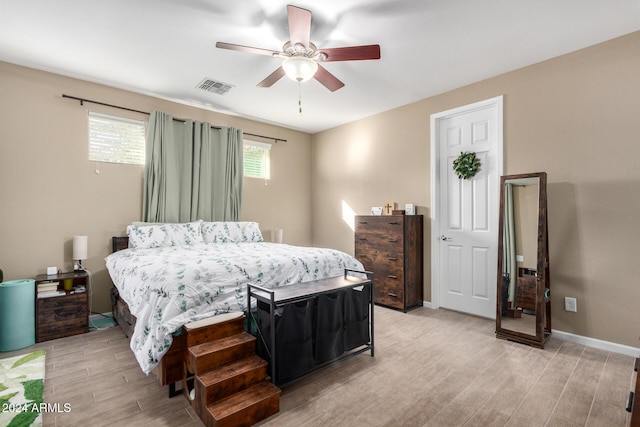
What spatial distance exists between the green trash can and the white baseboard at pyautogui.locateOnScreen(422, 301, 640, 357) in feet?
16.3

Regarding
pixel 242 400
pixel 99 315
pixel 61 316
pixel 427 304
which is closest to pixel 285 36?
pixel 242 400

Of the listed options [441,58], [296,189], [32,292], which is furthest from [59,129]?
[441,58]

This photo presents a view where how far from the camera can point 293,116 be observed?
4906mm

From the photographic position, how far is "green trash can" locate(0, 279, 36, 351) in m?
2.76

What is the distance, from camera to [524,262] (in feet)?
9.87

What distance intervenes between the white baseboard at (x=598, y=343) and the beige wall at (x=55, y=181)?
473 centimetres

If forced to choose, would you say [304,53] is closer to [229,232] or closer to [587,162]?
[229,232]

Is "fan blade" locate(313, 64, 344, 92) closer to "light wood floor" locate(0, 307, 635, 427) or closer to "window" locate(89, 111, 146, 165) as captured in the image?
"light wood floor" locate(0, 307, 635, 427)

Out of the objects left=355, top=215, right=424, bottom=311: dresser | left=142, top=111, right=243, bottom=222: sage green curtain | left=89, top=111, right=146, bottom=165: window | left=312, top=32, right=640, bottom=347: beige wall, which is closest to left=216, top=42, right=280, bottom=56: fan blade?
left=142, top=111, right=243, bottom=222: sage green curtain

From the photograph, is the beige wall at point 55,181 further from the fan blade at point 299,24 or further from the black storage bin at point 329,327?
the black storage bin at point 329,327

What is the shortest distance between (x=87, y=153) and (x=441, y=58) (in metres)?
4.00

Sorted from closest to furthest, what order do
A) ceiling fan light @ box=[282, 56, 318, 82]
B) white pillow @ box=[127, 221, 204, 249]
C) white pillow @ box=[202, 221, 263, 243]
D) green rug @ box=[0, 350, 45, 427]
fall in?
green rug @ box=[0, 350, 45, 427], ceiling fan light @ box=[282, 56, 318, 82], white pillow @ box=[127, 221, 204, 249], white pillow @ box=[202, 221, 263, 243]

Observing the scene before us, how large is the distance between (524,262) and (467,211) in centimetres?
95

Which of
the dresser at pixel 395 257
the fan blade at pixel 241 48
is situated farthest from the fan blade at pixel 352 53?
the dresser at pixel 395 257
